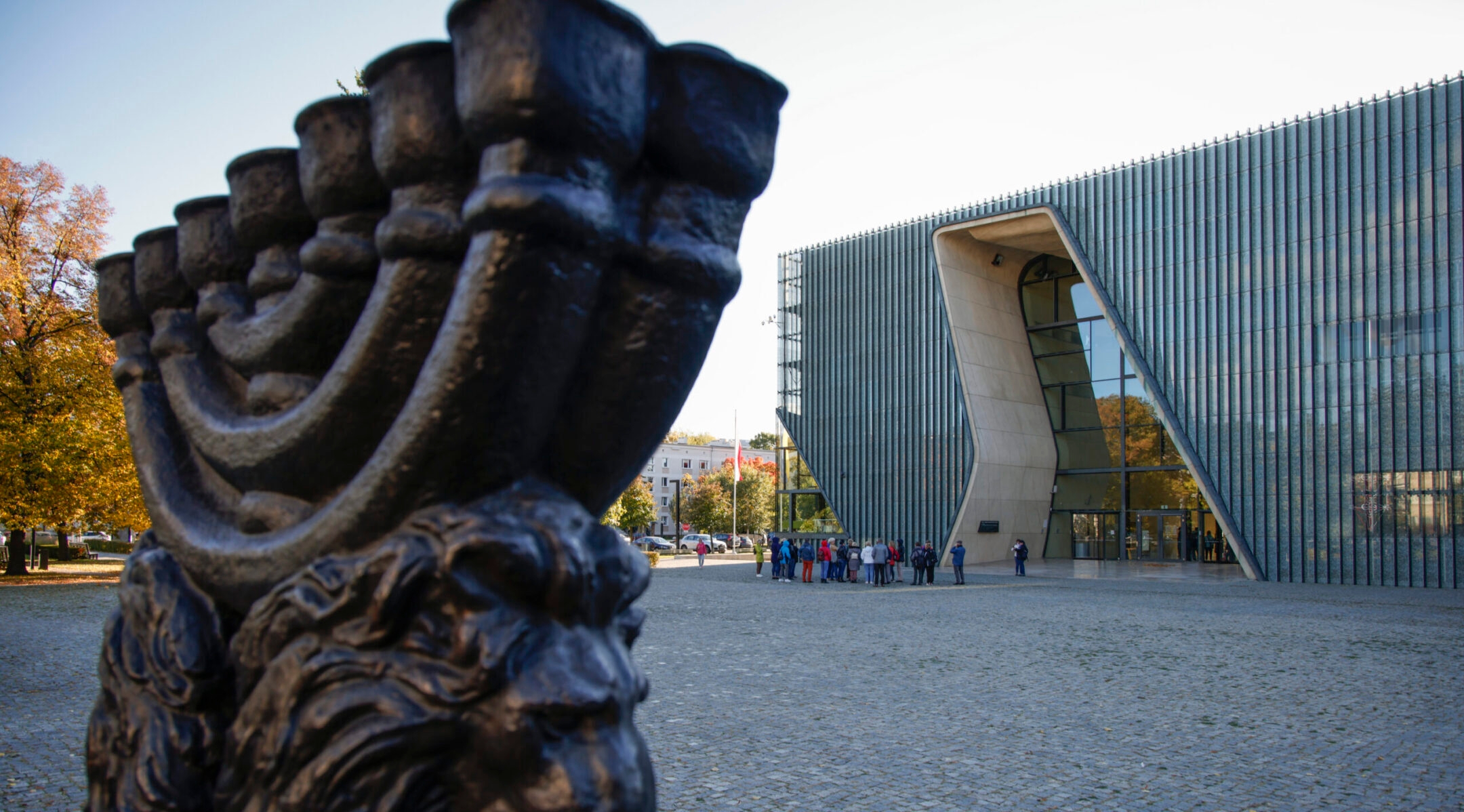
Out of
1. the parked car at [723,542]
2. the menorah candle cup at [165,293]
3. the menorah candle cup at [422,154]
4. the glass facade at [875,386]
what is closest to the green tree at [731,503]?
the parked car at [723,542]

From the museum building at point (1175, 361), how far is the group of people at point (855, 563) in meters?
8.85

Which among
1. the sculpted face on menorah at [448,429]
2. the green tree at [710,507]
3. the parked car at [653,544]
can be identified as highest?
the sculpted face on menorah at [448,429]

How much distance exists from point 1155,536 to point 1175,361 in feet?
26.3

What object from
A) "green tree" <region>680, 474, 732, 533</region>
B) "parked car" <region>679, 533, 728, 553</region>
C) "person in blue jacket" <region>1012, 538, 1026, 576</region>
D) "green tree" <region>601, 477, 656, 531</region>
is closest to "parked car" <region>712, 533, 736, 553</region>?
"parked car" <region>679, 533, 728, 553</region>

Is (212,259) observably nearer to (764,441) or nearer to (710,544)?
(710,544)

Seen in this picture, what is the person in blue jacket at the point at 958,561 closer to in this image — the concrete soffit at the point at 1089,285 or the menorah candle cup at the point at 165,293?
the concrete soffit at the point at 1089,285

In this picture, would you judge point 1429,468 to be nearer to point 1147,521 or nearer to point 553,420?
point 1147,521

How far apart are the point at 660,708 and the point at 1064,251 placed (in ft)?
107

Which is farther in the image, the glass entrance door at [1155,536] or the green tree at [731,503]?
the green tree at [731,503]

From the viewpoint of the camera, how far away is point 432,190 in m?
2.17

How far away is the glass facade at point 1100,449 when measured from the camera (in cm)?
3428

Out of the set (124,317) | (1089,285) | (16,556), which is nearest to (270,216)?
(124,317)

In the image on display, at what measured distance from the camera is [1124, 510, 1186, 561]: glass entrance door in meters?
34.2

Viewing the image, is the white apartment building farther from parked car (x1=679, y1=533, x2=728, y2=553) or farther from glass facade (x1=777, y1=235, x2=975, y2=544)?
glass facade (x1=777, y1=235, x2=975, y2=544)
